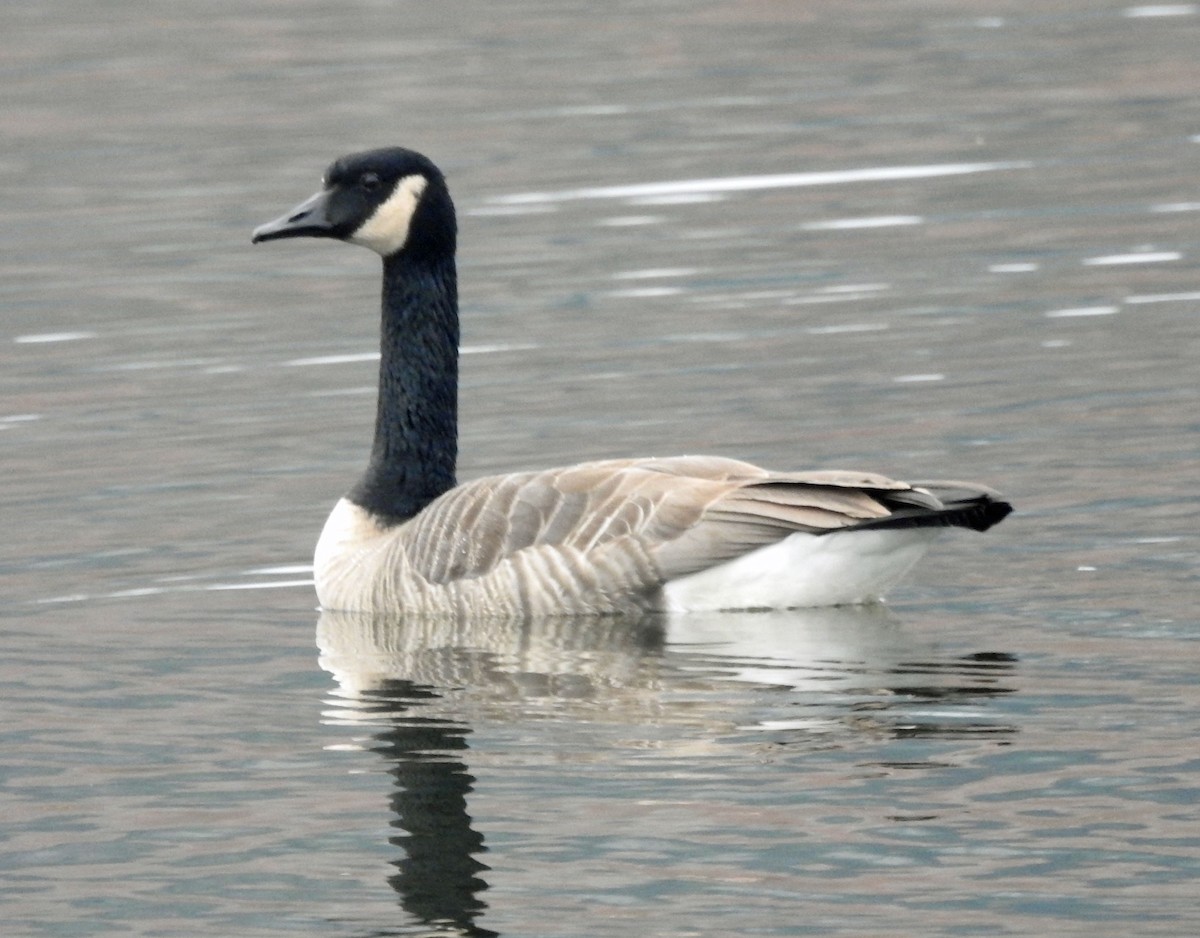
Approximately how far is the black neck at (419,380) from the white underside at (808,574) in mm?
1836

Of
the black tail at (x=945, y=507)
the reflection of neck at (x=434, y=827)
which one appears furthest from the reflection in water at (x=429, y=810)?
the black tail at (x=945, y=507)

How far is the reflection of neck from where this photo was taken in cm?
700

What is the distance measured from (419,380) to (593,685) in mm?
2779

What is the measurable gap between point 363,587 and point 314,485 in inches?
86.3

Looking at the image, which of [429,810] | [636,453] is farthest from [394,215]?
[429,810]

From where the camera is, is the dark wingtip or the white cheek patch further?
the white cheek patch

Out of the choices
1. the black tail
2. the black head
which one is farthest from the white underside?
the black head

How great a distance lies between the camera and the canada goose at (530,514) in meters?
9.62

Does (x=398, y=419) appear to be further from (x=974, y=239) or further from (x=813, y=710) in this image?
(x=974, y=239)

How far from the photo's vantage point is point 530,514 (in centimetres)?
1027

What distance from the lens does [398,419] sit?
37.6 ft

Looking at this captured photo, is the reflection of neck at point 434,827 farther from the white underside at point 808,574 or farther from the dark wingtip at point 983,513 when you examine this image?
the dark wingtip at point 983,513

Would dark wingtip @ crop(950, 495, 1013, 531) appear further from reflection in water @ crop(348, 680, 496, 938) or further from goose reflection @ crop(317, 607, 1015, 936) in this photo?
reflection in water @ crop(348, 680, 496, 938)

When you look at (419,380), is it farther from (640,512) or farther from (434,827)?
(434,827)
